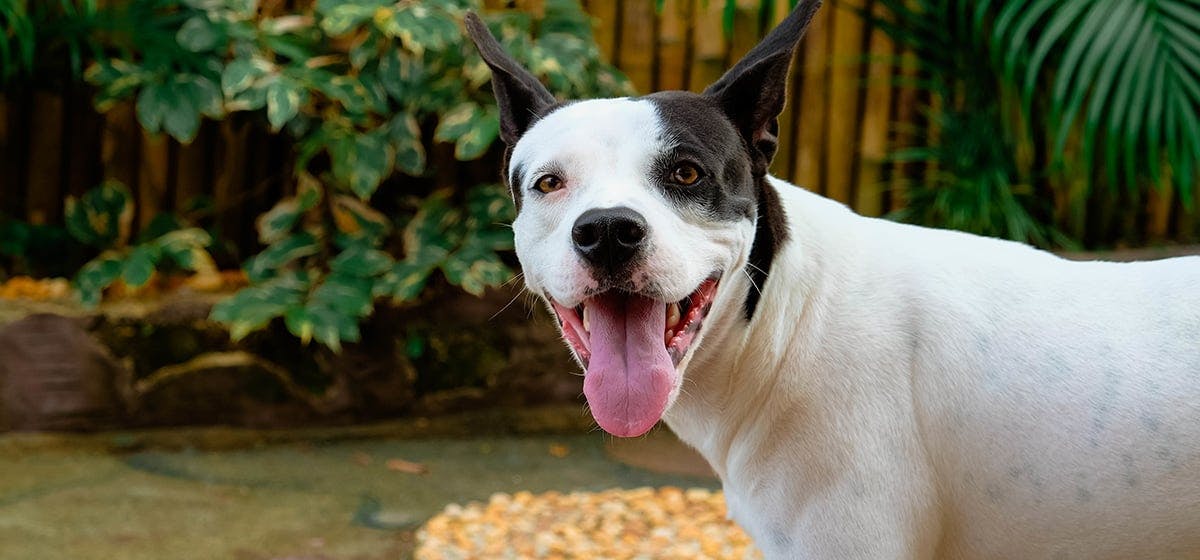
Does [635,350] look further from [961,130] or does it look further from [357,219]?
[961,130]

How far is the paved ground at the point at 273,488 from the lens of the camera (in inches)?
128

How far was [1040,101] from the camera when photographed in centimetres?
491

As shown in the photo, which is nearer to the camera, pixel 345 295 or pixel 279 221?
pixel 345 295

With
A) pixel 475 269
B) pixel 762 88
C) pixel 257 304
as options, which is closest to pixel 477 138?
pixel 475 269

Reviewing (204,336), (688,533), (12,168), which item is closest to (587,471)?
(688,533)

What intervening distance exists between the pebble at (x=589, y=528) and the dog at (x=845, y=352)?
1304 mm

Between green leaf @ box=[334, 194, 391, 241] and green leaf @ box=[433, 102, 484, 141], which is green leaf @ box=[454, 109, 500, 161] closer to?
green leaf @ box=[433, 102, 484, 141]

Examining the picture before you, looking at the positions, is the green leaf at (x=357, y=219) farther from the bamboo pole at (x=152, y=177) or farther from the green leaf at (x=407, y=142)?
the bamboo pole at (x=152, y=177)

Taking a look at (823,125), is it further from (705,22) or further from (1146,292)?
(1146,292)

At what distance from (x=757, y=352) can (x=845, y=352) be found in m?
0.15

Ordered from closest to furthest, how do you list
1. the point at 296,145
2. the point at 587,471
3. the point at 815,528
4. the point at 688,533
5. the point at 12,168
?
the point at 815,528 → the point at 688,533 → the point at 587,471 → the point at 296,145 → the point at 12,168

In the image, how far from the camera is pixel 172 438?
419 cm

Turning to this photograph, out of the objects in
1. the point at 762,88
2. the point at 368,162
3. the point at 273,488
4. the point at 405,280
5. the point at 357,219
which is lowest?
the point at 273,488

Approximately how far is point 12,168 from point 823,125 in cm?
349
